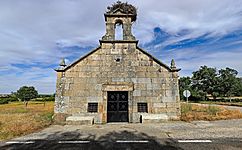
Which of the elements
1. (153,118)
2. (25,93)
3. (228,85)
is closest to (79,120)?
(153,118)

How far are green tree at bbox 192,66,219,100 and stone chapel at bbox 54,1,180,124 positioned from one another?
4822cm

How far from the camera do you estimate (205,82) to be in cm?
5812

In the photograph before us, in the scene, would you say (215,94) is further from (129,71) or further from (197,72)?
(129,71)

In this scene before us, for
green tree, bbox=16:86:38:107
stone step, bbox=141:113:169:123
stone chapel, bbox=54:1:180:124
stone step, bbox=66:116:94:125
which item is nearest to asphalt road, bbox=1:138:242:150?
stone step, bbox=66:116:94:125

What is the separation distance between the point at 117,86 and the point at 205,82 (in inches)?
2112

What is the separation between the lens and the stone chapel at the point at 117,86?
11.8 m

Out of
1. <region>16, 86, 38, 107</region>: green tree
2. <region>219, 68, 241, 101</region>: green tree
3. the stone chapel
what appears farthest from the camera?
<region>219, 68, 241, 101</region>: green tree

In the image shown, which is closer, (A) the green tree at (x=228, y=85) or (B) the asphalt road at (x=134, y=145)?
(B) the asphalt road at (x=134, y=145)

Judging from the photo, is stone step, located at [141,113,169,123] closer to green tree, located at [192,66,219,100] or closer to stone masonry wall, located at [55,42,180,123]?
stone masonry wall, located at [55,42,180,123]

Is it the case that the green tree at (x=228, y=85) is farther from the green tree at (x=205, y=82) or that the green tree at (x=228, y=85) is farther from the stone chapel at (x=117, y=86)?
the stone chapel at (x=117, y=86)

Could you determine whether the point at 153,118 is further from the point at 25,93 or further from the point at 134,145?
the point at 25,93

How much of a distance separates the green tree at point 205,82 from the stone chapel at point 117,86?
48.2 metres

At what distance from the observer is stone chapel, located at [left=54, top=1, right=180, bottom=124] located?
→ 11781mm

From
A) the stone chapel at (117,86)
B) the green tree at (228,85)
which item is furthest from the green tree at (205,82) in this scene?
the stone chapel at (117,86)
